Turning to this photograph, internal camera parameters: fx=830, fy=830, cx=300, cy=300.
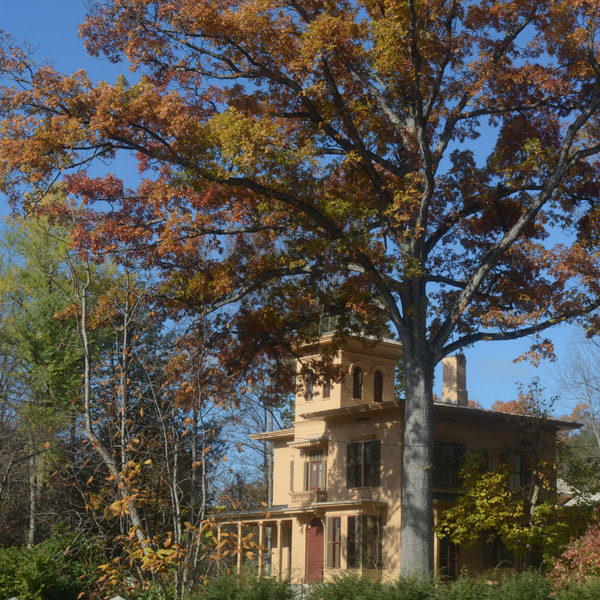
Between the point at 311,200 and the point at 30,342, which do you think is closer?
the point at 311,200

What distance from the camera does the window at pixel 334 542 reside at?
31.6 metres

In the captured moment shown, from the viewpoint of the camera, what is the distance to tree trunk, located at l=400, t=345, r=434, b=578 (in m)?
18.0

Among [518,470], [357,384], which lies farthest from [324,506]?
[518,470]

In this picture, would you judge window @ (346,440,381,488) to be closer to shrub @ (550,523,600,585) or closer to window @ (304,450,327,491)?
window @ (304,450,327,491)

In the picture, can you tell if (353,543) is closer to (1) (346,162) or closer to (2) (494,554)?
(2) (494,554)

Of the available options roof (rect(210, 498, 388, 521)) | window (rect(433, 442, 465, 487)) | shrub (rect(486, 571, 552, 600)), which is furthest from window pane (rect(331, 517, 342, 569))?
shrub (rect(486, 571, 552, 600))

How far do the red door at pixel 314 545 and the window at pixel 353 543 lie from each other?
122 inches

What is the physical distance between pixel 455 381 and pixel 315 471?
7057 mm

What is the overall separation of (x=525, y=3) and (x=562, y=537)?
15.3 meters

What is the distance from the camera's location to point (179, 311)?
2083 centimetres

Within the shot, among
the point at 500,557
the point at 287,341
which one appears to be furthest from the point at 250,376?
the point at 500,557

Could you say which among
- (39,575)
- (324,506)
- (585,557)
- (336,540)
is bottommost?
(39,575)

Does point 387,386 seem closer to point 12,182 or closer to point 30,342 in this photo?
point 30,342

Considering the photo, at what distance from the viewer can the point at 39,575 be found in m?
22.4
